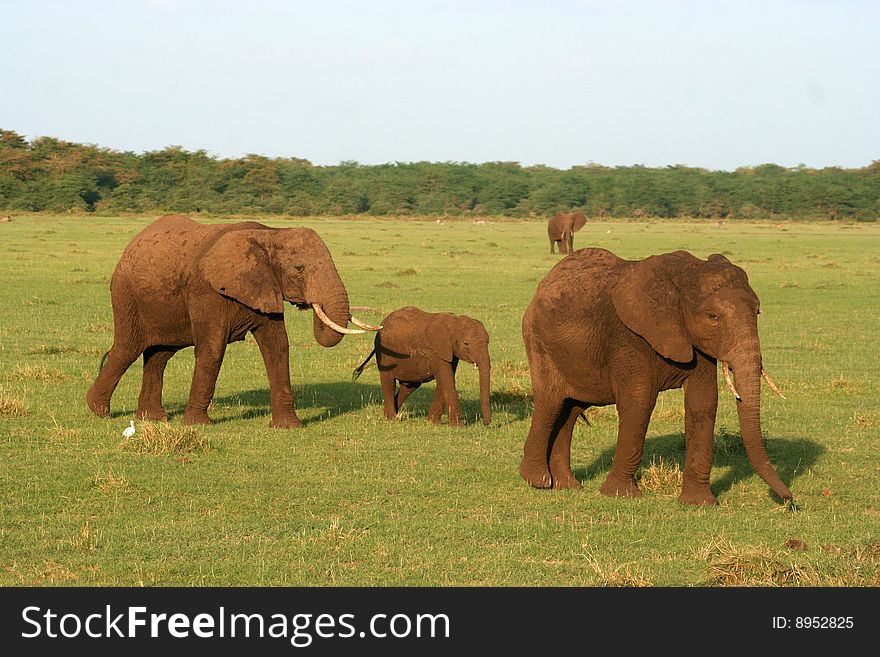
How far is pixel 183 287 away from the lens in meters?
13.0

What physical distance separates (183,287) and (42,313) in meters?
10.6

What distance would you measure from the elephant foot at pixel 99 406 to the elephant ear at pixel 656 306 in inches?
241

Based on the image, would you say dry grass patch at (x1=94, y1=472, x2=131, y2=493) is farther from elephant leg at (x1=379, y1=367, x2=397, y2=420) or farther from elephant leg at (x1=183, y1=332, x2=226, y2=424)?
elephant leg at (x1=379, y1=367, x2=397, y2=420)

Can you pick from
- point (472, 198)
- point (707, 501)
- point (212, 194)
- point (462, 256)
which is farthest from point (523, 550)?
point (472, 198)

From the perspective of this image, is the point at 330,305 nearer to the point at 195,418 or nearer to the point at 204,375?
the point at 204,375

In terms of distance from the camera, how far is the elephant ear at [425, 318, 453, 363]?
13.3 m

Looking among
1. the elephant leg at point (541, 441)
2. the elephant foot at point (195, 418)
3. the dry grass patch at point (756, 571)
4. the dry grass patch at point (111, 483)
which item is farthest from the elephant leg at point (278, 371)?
the dry grass patch at point (756, 571)

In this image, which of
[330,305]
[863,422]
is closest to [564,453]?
[330,305]

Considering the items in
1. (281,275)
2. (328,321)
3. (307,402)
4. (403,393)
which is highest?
(281,275)

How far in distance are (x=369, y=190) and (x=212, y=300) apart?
87.0m

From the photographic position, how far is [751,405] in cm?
891
